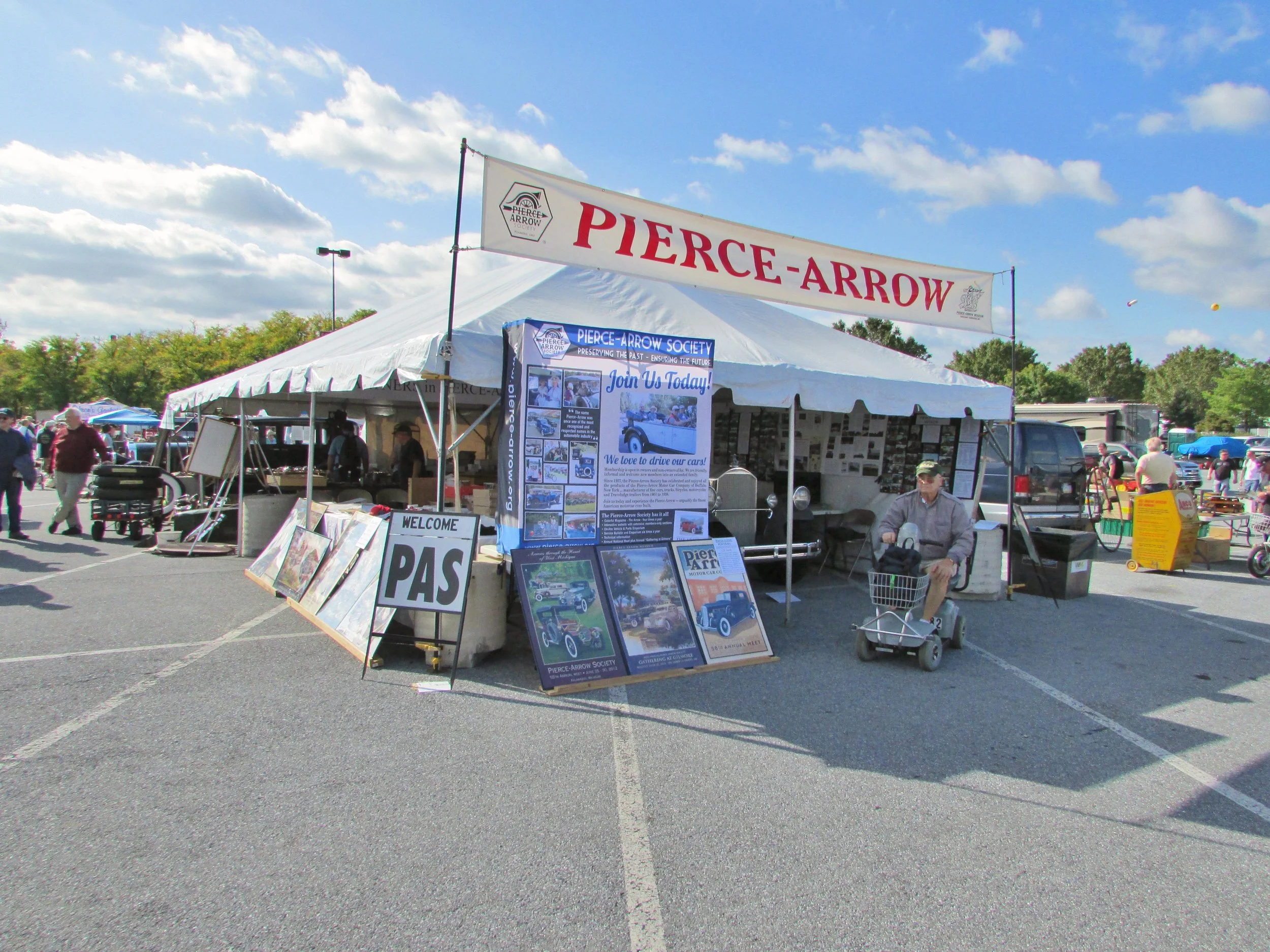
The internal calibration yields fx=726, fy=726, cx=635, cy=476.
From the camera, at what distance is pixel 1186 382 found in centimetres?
8756

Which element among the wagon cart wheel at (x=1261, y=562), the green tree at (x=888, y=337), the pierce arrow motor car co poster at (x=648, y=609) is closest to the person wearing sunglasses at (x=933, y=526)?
the pierce arrow motor car co poster at (x=648, y=609)

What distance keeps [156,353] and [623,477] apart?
6324 centimetres

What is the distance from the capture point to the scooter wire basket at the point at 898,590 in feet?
19.9

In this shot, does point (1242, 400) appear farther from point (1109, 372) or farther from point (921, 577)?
point (921, 577)

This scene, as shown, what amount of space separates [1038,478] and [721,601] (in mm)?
7736

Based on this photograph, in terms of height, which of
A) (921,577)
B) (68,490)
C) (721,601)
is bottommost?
(721,601)

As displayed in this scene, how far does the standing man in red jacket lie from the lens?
12250 mm

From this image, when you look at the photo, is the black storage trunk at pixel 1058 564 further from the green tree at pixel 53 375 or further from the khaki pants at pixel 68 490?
the green tree at pixel 53 375

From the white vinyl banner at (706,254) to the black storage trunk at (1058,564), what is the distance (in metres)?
2.78

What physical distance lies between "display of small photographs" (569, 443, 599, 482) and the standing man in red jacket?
35.1ft

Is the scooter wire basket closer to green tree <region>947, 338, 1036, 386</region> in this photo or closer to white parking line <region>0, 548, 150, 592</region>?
white parking line <region>0, 548, 150, 592</region>

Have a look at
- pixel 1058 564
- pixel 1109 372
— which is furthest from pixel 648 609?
pixel 1109 372

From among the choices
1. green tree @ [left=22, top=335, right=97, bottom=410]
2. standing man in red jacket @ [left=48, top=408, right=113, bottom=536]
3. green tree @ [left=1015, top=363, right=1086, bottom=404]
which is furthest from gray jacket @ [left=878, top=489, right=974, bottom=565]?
green tree @ [left=22, top=335, right=97, bottom=410]

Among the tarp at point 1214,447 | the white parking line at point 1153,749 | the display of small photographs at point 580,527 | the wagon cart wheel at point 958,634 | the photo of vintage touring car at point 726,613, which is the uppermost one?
the tarp at point 1214,447
